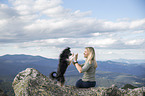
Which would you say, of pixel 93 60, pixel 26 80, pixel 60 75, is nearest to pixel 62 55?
pixel 60 75

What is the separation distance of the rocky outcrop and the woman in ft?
1.26

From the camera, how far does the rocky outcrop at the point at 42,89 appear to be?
867 cm

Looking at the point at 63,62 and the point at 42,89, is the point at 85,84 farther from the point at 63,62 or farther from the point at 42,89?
the point at 42,89

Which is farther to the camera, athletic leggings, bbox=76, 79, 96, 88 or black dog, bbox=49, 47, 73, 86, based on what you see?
athletic leggings, bbox=76, 79, 96, 88

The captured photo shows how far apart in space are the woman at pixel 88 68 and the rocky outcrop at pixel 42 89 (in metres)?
0.38

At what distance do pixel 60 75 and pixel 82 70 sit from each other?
1735mm

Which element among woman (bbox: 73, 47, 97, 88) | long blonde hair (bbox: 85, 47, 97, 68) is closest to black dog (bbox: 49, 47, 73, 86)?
woman (bbox: 73, 47, 97, 88)

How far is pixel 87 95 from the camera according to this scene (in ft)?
31.5

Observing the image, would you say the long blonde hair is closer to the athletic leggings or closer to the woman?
the woman

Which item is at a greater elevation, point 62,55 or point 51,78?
point 62,55

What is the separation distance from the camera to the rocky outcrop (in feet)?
28.5

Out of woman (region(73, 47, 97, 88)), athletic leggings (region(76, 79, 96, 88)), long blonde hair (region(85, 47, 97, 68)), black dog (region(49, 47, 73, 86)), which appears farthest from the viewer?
athletic leggings (region(76, 79, 96, 88))

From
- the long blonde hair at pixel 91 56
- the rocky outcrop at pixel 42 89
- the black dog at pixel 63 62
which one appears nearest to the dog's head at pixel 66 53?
the black dog at pixel 63 62

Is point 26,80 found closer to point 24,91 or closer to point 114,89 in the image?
point 24,91
